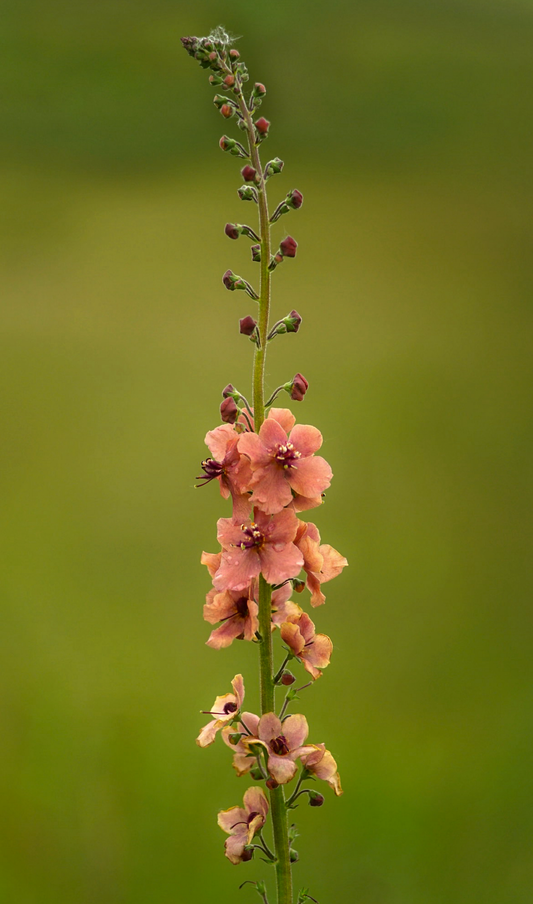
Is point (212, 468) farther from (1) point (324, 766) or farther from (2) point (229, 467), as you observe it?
(1) point (324, 766)

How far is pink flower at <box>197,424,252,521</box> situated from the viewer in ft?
3.25

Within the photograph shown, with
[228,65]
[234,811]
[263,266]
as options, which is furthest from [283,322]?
[234,811]

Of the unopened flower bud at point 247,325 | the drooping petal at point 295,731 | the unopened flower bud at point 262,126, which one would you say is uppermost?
the unopened flower bud at point 262,126

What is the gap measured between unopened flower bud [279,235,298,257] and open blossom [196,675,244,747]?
0.60 metres

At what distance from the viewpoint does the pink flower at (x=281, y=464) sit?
96 centimetres

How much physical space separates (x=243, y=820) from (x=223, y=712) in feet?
0.47

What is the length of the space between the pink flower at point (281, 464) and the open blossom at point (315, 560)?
66mm

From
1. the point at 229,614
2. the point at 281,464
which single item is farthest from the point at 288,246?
the point at 229,614

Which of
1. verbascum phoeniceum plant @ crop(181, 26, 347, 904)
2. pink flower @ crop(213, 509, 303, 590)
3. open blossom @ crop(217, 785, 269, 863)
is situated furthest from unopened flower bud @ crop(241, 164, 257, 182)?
open blossom @ crop(217, 785, 269, 863)

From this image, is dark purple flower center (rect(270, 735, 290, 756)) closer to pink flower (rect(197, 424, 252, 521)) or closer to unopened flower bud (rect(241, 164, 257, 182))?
pink flower (rect(197, 424, 252, 521))

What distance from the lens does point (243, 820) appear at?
101 centimetres

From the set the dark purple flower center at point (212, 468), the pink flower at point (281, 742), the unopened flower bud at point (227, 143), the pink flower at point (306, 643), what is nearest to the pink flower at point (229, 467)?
the dark purple flower center at point (212, 468)

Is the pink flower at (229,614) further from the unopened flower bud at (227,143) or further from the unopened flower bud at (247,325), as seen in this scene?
the unopened flower bud at (227,143)

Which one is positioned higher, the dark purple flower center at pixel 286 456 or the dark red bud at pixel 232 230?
the dark red bud at pixel 232 230
